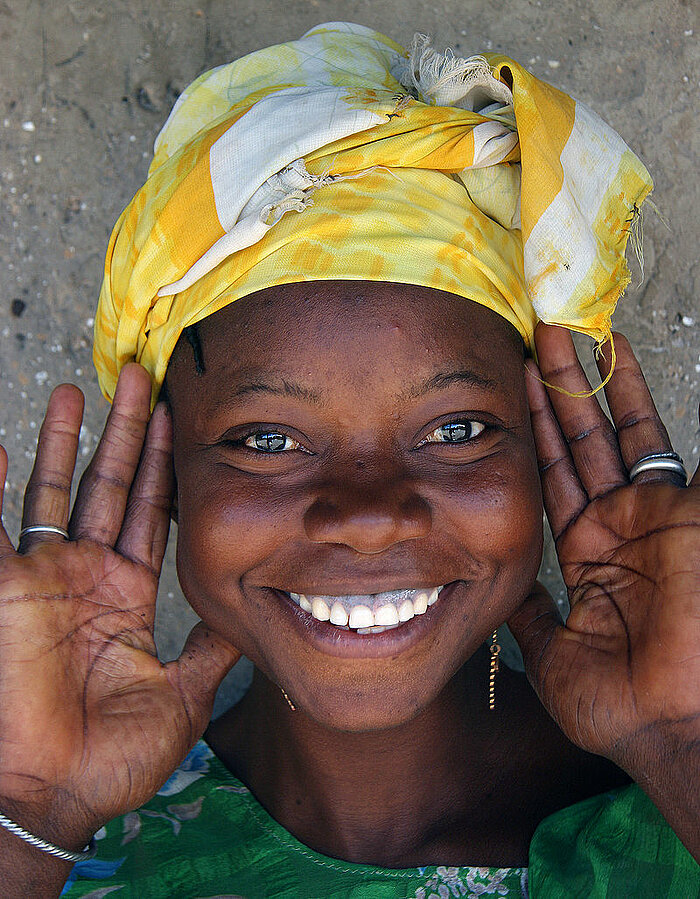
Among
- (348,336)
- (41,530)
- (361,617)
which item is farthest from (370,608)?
(41,530)

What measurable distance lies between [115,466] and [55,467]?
129mm

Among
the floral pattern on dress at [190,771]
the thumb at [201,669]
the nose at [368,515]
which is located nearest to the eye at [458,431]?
the nose at [368,515]

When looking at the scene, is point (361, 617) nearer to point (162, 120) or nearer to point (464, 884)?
point (464, 884)

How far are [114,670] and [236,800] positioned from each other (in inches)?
18.3

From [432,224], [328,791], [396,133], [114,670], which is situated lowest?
[328,791]

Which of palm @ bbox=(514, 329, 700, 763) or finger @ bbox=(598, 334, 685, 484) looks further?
finger @ bbox=(598, 334, 685, 484)

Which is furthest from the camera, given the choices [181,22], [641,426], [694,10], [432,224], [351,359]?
[181,22]

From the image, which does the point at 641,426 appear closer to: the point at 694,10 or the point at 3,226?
the point at 694,10

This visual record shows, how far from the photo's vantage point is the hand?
164cm

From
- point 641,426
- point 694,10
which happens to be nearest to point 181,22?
point 694,10

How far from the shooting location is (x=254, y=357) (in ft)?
5.28

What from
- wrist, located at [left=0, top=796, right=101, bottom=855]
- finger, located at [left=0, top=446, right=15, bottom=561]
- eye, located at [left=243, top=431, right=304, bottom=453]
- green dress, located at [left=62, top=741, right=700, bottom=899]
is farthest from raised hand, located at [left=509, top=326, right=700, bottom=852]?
finger, located at [left=0, top=446, right=15, bottom=561]

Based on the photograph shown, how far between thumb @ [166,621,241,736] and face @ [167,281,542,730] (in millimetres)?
268

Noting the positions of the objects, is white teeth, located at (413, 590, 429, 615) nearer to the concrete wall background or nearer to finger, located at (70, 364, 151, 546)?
finger, located at (70, 364, 151, 546)
